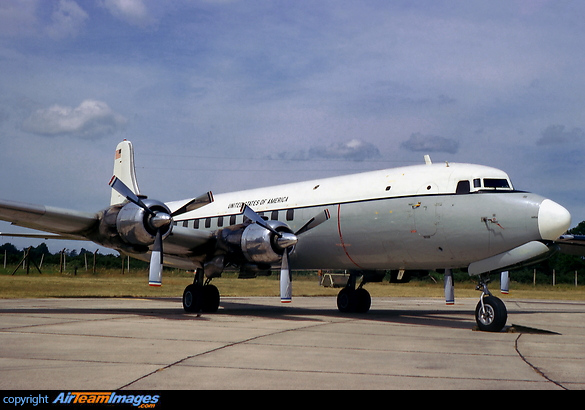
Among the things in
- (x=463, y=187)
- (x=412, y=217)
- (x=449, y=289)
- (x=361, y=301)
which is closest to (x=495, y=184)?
(x=463, y=187)

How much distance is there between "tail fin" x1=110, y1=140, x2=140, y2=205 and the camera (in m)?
20.9

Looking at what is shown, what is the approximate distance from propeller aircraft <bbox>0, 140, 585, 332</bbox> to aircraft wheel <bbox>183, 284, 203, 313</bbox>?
0.03 m

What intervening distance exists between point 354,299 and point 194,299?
15.7 feet

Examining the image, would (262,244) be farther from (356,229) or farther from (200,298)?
(200,298)

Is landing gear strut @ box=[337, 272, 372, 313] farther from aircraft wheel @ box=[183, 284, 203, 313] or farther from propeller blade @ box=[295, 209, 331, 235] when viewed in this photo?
aircraft wheel @ box=[183, 284, 203, 313]

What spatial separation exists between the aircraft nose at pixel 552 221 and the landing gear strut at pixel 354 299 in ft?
22.3

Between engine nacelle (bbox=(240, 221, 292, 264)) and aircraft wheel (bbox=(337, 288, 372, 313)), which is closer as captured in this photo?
engine nacelle (bbox=(240, 221, 292, 264))

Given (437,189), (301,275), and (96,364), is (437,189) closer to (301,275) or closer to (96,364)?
(96,364)

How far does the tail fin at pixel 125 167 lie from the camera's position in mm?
20938

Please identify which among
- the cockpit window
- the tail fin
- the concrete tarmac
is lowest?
the concrete tarmac

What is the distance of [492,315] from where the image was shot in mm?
12906

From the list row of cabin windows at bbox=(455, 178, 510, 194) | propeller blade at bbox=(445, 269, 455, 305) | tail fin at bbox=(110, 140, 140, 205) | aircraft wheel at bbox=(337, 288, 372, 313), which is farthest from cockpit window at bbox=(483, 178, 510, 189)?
tail fin at bbox=(110, 140, 140, 205)

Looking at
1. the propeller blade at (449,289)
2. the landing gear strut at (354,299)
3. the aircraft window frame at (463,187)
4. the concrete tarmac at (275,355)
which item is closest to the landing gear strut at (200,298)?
the concrete tarmac at (275,355)

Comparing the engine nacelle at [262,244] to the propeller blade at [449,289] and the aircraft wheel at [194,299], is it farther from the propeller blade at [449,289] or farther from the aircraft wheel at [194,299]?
the propeller blade at [449,289]
